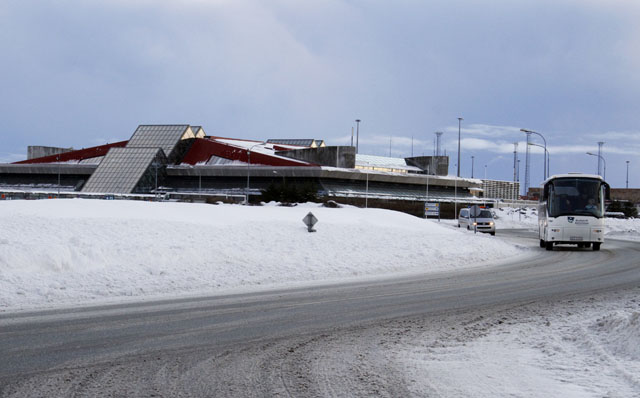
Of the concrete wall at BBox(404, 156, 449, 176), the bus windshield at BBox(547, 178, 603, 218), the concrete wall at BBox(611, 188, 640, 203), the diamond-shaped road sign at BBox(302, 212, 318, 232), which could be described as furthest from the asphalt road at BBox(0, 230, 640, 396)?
the concrete wall at BBox(611, 188, 640, 203)

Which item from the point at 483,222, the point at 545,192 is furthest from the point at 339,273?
the point at 483,222

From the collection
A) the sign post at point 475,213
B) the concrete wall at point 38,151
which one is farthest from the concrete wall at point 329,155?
the sign post at point 475,213

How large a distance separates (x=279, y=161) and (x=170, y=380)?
74.0 meters

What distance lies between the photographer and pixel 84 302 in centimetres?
1144

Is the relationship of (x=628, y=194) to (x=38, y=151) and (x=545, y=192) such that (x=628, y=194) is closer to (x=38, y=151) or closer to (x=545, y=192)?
(x=38, y=151)

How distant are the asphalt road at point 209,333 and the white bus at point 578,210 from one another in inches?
555

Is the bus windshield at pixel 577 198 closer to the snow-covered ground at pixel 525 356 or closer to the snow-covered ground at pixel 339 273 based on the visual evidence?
the snow-covered ground at pixel 339 273

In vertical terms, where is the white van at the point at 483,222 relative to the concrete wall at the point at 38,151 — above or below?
below

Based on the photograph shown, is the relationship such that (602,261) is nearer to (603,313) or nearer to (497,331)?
(603,313)

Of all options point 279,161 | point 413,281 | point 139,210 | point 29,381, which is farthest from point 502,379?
point 279,161

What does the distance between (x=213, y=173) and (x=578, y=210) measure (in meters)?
57.7

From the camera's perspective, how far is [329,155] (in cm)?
8500

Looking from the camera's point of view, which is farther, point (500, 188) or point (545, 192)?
point (500, 188)

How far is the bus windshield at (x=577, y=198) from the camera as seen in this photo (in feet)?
95.7
